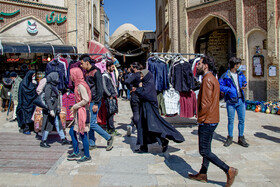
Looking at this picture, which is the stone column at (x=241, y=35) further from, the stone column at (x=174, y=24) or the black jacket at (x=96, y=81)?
the black jacket at (x=96, y=81)

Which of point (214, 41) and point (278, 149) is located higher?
point (214, 41)

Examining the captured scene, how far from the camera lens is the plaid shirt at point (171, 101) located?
6711 millimetres

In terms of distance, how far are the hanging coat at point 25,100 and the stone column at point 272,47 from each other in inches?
342

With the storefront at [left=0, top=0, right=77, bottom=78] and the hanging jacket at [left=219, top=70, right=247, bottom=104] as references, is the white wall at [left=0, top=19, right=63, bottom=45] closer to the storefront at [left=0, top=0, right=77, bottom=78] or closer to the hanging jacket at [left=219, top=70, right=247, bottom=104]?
the storefront at [left=0, top=0, right=77, bottom=78]

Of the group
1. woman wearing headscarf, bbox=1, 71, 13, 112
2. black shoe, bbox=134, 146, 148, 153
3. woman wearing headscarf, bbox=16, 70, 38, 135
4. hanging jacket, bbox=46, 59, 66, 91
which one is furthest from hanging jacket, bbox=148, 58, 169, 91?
woman wearing headscarf, bbox=1, 71, 13, 112

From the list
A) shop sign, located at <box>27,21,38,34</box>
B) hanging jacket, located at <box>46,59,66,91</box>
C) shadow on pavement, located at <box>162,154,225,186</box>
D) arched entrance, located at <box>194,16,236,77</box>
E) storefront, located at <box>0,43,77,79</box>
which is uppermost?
shop sign, located at <box>27,21,38,34</box>

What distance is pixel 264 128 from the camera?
273 inches

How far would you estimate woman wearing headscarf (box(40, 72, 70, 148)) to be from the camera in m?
5.23

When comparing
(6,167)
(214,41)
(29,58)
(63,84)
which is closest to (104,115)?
(63,84)

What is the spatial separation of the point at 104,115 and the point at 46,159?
91.7 inches

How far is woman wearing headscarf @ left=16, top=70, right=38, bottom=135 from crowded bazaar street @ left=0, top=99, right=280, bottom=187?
368mm

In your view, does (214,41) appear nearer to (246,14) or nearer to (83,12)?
(246,14)

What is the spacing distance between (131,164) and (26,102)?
367 cm

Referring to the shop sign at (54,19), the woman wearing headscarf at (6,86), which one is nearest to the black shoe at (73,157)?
the woman wearing headscarf at (6,86)
